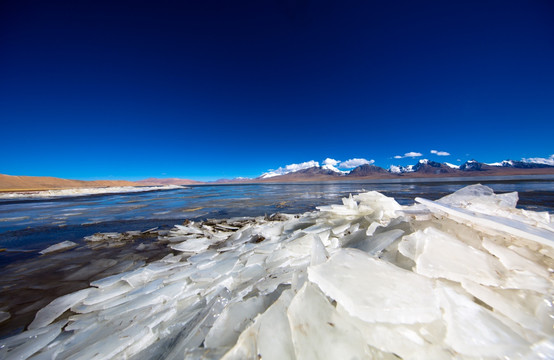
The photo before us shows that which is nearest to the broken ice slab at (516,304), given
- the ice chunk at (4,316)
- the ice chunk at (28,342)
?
the ice chunk at (28,342)

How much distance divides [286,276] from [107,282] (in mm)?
1870

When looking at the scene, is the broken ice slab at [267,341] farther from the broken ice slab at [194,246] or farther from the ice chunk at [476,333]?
the broken ice slab at [194,246]

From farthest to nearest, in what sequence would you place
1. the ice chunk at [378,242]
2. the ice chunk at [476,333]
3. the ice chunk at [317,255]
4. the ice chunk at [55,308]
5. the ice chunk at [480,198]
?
1. the ice chunk at [480,198]
2. the ice chunk at [55,308]
3. the ice chunk at [378,242]
4. the ice chunk at [317,255]
5. the ice chunk at [476,333]

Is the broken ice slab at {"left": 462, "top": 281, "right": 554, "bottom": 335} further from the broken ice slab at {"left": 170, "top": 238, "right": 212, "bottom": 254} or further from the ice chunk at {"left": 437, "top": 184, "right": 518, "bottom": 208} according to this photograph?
the broken ice slab at {"left": 170, "top": 238, "right": 212, "bottom": 254}

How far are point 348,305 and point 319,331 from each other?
0.15 metres

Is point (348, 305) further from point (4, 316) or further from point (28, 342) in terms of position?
point (4, 316)

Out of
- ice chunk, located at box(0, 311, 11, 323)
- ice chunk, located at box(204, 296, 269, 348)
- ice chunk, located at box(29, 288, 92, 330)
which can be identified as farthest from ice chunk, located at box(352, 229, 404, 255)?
ice chunk, located at box(0, 311, 11, 323)

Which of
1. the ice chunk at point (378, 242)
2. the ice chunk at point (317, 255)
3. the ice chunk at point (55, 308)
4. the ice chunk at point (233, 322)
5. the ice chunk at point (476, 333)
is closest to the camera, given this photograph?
the ice chunk at point (476, 333)

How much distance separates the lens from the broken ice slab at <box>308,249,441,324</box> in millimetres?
709

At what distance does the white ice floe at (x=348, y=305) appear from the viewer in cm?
70

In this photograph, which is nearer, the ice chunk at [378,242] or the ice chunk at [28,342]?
the ice chunk at [28,342]

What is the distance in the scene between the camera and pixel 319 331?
75 centimetres

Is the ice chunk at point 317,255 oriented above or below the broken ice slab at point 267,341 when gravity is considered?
above

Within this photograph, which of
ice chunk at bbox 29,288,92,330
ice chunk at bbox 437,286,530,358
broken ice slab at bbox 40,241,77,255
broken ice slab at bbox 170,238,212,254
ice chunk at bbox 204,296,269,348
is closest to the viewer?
ice chunk at bbox 437,286,530,358
